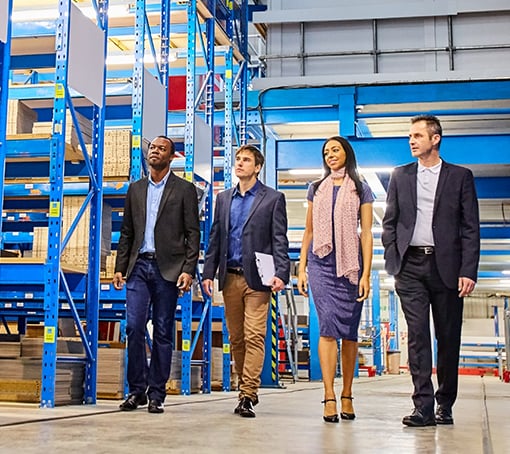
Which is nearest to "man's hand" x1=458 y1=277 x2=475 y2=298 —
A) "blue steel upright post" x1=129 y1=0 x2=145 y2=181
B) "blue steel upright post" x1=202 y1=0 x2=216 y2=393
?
"blue steel upright post" x1=129 y1=0 x2=145 y2=181

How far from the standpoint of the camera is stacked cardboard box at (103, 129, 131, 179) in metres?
6.91

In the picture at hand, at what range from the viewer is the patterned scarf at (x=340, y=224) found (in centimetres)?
461

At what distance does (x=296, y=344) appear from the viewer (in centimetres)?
1549

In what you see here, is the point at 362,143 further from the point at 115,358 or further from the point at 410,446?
the point at 410,446

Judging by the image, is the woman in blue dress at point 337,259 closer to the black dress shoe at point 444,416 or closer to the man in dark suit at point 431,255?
the man in dark suit at point 431,255

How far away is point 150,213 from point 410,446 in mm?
2587

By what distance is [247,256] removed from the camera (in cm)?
500

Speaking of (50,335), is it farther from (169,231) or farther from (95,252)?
(169,231)

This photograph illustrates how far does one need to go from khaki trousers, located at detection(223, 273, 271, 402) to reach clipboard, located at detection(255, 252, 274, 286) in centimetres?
11

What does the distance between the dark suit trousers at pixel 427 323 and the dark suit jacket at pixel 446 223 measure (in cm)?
7

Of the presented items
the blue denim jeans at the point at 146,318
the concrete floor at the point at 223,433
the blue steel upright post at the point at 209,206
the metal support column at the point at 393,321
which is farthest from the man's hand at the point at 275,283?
the metal support column at the point at 393,321

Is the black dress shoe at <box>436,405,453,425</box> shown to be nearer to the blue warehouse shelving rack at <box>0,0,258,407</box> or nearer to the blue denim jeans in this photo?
the blue denim jeans

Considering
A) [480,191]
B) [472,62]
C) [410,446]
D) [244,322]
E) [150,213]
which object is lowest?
[410,446]

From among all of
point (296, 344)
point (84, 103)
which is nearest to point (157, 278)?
point (84, 103)
